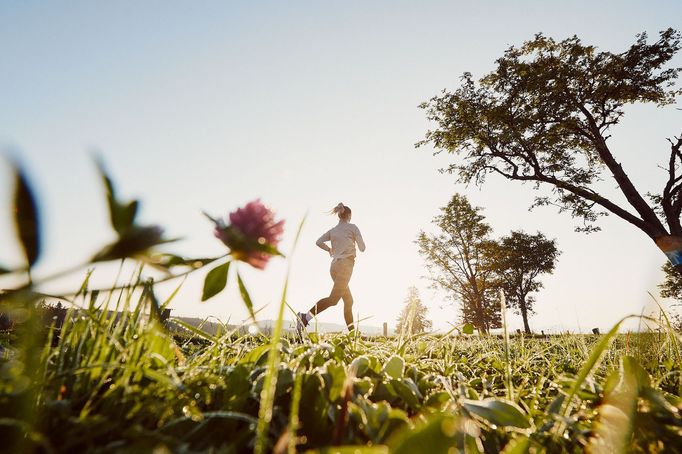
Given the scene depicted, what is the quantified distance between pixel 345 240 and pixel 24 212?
5162 mm

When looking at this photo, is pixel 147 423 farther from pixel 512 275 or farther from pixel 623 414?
pixel 512 275

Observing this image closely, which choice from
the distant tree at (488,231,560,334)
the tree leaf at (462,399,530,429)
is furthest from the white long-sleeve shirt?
the distant tree at (488,231,560,334)

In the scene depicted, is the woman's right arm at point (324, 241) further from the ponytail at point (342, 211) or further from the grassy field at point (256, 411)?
the grassy field at point (256, 411)

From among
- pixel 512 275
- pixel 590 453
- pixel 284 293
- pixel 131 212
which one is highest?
pixel 512 275

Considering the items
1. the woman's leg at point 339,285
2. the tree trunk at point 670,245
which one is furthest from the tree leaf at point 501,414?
the tree trunk at point 670,245

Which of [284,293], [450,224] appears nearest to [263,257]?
[284,293]

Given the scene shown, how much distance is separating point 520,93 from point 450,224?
1508 centimetres

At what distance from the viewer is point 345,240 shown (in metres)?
5.59

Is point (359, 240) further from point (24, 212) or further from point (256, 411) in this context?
point (24, 212)

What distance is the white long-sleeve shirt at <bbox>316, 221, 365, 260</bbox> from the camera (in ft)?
18.2

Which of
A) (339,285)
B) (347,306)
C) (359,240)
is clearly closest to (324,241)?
(359,240)

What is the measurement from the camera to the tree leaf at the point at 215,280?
782 millimetres

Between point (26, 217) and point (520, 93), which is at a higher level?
point (520, 93)

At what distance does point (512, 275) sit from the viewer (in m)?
29.4
